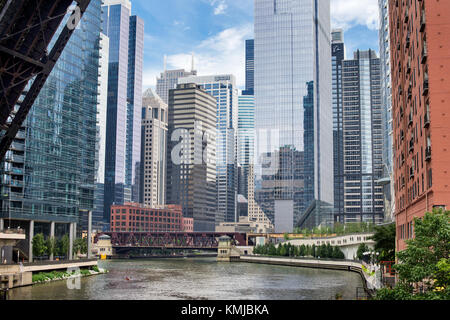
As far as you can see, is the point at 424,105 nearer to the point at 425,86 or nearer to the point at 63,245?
the point at 425,86

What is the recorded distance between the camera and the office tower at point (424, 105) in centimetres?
3934

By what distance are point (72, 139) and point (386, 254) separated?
63.1 m

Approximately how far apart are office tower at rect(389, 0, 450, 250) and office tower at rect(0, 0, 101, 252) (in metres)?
65.5

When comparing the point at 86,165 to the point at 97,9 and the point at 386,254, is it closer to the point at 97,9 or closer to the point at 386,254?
the point at 97,9

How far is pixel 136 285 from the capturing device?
7638 centimetres

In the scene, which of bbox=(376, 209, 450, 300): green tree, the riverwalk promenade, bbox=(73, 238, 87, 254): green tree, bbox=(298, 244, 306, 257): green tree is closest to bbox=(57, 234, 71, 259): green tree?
bbox=(73, 238, 87, 254): green tree

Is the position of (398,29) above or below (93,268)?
above

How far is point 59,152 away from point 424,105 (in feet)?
251

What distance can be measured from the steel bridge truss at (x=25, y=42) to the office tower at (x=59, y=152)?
208 feet

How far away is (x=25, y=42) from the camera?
101 feet

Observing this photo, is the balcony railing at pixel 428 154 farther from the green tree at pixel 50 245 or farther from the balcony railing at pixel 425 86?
the green tree at pixel 50 245

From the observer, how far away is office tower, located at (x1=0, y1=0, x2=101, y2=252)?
94438 millimetres

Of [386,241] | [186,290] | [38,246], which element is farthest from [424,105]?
[38,246]
